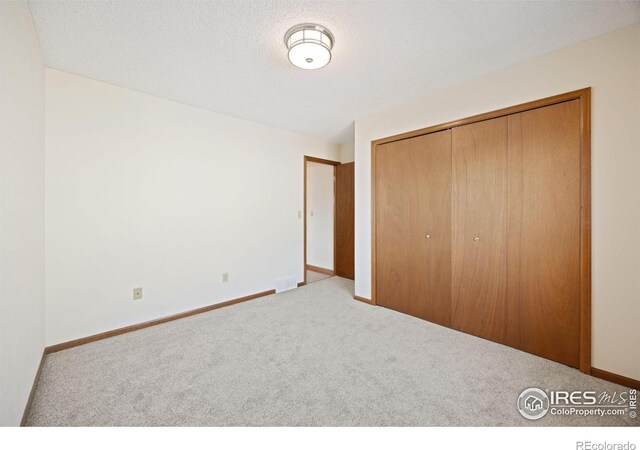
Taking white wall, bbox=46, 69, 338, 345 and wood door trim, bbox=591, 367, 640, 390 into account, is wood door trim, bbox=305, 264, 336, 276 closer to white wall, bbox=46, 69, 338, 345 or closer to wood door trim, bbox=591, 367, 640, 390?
white wall, bbox=46, 69, 338, 345

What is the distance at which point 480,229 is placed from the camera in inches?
93.4

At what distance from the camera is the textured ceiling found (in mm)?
1540

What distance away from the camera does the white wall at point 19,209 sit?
3.78 ft

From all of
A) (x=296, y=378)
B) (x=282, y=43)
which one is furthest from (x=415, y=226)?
(x=282, y=43)

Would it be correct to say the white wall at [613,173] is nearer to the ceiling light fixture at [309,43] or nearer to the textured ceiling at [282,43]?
the textured ceiling at [282,43]

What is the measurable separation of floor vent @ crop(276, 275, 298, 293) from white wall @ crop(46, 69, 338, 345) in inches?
3.6

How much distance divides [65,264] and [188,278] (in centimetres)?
102

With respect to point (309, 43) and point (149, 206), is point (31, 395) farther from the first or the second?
point (309, 43)

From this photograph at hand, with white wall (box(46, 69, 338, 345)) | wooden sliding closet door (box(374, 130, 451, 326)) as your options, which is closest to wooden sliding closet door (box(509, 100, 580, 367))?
wooden sliding closet door (box(374, 130, 451, 326))

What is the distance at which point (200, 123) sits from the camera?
2.98 metres
